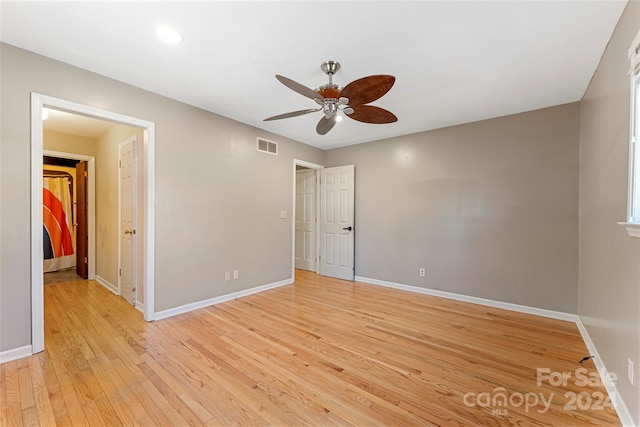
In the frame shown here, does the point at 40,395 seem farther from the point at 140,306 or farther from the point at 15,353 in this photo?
the point at 140,306

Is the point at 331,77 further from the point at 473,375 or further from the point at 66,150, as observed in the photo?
the point at 66,150

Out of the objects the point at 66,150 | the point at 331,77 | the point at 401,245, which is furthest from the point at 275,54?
the point at 66,150

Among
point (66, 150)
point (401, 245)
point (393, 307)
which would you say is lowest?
point (393, 307)

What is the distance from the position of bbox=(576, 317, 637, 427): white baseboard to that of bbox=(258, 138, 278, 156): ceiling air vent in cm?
430

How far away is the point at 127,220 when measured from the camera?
3.52m

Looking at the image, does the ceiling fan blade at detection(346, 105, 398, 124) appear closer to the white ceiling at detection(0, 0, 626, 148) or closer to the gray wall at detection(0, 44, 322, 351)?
the white ceiling at detection(0, 0, 626, 148)

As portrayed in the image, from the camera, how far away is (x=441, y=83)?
2.61 m

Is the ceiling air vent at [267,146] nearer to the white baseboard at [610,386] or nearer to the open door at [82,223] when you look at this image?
the open door at [82,223]

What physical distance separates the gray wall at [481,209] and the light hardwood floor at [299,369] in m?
0.55

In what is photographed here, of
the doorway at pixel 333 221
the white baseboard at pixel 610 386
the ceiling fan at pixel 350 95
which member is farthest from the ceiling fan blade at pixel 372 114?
the white baseboard at pixel 610 386

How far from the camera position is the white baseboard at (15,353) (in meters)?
2.07

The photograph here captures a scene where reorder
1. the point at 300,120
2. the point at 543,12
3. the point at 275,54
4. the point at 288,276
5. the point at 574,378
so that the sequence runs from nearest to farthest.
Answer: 1. the point at 543,12
2. the point at 574,378
3. the point at 275,54
4. the point at 300,120
5. the point at 288,276

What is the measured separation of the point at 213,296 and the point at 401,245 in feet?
9.72

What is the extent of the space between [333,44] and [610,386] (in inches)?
123
